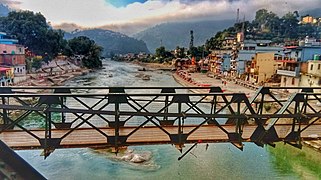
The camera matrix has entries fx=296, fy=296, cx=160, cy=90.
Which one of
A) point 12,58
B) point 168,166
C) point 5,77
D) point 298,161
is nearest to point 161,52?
point 12,58

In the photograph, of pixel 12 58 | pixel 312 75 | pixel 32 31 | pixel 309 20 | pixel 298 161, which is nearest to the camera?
pixel 298 161

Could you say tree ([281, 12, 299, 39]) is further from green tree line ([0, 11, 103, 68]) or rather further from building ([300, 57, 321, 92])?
green tree line ([0, 11, 103, 68])

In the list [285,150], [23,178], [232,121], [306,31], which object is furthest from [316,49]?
[306,31]

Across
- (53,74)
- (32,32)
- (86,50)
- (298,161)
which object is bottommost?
(298,161)

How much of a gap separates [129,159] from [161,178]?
8.43 ft

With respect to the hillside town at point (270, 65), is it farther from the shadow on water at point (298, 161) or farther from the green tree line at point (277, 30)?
the shadow on water at point (298, 161)

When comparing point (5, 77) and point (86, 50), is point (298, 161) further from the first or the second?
point (86, 50)

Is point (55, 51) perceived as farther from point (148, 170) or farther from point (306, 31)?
point (306, 31)

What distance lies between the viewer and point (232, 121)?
841 centimetres

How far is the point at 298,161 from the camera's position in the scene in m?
16.5

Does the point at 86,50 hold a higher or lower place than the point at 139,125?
higher

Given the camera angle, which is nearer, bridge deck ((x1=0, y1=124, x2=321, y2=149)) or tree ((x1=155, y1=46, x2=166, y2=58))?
bridge deck ((x1=0, y1=124, x2=321, y2=149))

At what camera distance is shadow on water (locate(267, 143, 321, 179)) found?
15.3 meters

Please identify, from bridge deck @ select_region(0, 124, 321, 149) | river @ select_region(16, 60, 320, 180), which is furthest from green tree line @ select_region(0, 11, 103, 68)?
bridge deck @ select_region(0, 124, 321, 149)
